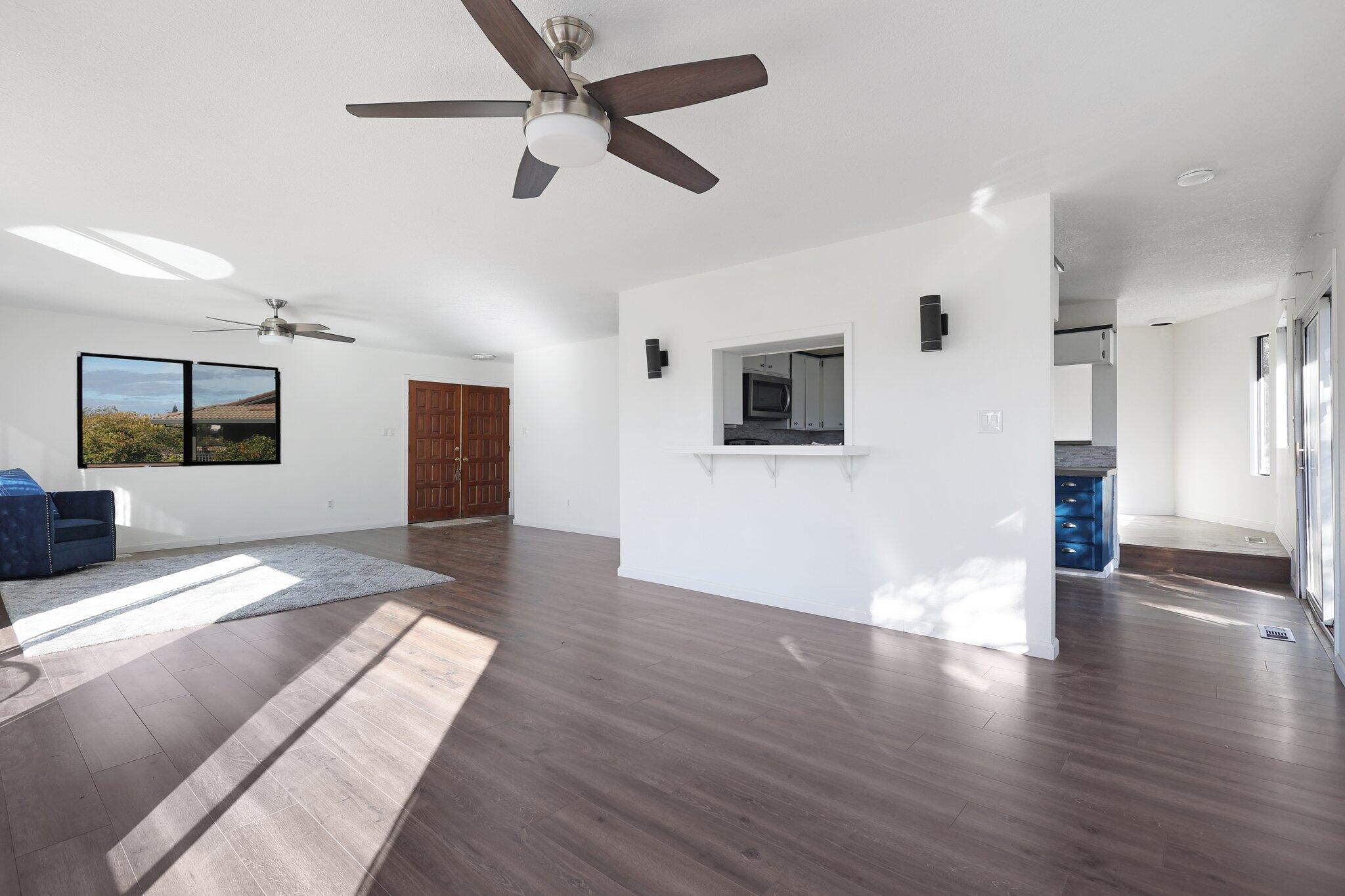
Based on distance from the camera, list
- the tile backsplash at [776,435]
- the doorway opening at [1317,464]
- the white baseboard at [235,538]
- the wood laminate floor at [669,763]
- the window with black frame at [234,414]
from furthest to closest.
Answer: the window with black frame at [234,414] → the white baseboard at [235,538] → the tile backsplash at [776,435] → the doorway opening at [1317,464] → the wood laminate floor at [669,763]

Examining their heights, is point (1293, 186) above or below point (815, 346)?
above

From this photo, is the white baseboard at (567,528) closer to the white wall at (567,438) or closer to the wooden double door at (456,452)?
the white wall at (567,438)

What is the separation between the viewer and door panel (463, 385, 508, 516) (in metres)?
10.0

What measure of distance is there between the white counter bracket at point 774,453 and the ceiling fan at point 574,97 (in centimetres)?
229

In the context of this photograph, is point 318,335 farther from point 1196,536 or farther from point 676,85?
point 1196,536

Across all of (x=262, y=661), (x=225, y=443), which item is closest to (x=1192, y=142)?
(x=262, y=661)

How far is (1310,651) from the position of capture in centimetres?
348

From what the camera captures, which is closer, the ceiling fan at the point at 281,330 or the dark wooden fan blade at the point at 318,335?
the ceiling fan at the point at 281,330

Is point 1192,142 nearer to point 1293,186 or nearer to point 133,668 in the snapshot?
point 1293,186

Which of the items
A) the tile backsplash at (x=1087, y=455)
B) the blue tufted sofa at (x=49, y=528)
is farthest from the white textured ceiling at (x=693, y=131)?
the blue tufted sofa at (x=49, y=528)

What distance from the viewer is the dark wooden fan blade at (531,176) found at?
2328mm

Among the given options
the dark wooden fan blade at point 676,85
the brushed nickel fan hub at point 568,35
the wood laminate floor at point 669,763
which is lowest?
the wood laminate floor at point 669,763

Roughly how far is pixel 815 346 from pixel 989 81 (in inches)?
92.0

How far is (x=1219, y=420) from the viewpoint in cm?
727
